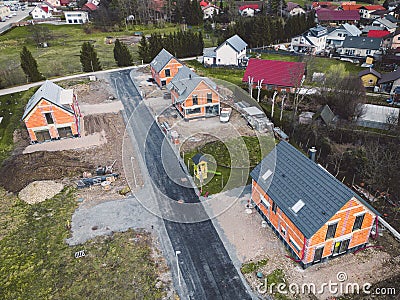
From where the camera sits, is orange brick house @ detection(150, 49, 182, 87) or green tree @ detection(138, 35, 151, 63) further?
green tree @ detection(138, 35, 151, 63)

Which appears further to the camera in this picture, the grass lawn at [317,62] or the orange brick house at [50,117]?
the grass lawn at [317,62]

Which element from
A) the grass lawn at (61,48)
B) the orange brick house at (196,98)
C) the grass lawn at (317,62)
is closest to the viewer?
the orange brick house at (196,98)

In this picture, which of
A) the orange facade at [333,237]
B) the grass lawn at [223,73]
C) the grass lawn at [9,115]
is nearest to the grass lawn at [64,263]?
the orange facade at [333,237]

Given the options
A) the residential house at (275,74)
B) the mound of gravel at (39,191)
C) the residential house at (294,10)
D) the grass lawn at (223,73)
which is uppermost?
the residential house at (294,10)

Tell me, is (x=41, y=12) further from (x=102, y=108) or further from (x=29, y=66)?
(x=102, y=108)

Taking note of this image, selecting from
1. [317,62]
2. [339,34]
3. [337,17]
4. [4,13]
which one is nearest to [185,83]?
[317,62]

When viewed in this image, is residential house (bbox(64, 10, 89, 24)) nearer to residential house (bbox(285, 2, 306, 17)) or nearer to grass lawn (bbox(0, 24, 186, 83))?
grass lawn (bbox(0, 24, 186, 83))

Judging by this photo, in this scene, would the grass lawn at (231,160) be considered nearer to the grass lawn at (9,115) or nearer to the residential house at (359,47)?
the grass lawn at (9,115)

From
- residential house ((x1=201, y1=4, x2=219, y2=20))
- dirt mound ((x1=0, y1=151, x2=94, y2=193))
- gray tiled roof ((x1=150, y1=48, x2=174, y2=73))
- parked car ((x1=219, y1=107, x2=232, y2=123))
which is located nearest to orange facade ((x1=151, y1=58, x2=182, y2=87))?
gray tiled roof ((x1=150, y1=48, x2=174, y2=73))
